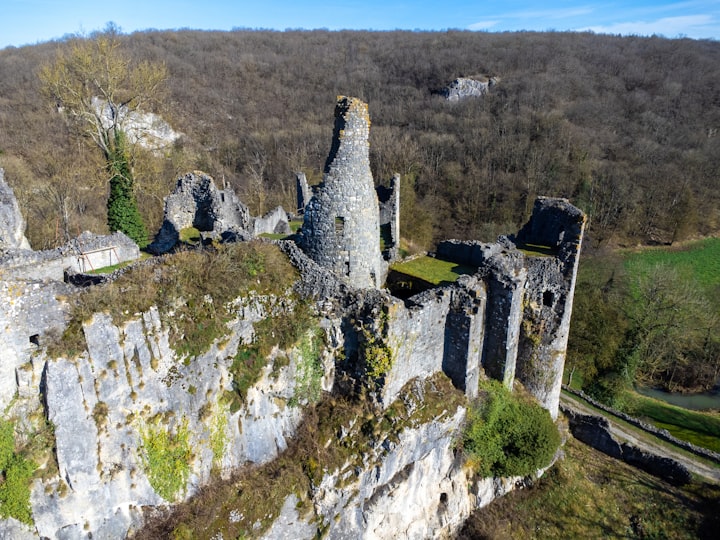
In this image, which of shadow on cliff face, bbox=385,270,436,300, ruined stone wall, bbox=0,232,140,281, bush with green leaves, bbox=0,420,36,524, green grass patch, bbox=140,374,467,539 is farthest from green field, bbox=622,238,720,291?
bush with green leaves, bbox=0,420,36,524

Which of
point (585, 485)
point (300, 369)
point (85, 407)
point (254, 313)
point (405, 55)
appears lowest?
point (585, 485)

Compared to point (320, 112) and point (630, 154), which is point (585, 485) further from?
point (320, 112)

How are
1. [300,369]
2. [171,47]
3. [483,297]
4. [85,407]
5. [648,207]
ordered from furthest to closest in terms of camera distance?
[171,47]
[648,207]
[483,297]
[300,369]
[85,407]

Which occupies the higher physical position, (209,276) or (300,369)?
(209,276)

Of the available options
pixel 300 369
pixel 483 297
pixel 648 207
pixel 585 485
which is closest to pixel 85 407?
pixel 300 369

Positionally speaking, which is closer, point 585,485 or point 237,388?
point 237,388

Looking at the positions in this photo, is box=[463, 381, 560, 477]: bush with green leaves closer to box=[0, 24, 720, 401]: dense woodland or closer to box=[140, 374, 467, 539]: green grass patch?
box=[140, 374, 467, 539]: green grass patch

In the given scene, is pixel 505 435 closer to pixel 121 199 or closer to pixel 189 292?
pixel 189 292

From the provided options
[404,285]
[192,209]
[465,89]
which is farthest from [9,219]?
[465,89]
